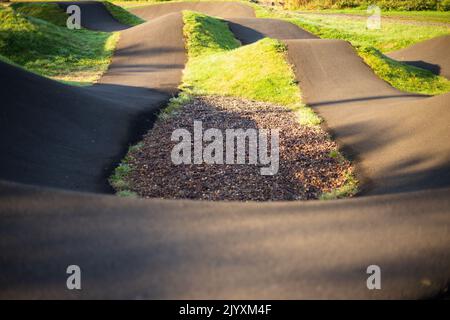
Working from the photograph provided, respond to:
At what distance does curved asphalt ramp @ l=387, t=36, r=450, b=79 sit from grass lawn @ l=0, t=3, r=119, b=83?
68.1 feet

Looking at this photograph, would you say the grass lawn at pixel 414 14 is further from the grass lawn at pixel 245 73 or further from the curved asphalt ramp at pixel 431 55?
the grass lawn at pixel 245 73

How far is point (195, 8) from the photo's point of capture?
50.7 metres

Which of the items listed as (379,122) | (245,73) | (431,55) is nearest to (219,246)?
(379,122)

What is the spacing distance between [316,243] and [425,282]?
1.21 meters

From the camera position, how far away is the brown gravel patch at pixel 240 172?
30.8 ft

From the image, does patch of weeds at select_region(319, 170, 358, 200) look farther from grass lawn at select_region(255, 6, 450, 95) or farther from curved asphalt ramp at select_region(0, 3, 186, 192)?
grass lawn at select_region(255, 6, 450, 95)

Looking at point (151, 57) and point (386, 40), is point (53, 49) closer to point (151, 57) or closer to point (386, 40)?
point (151, 57)

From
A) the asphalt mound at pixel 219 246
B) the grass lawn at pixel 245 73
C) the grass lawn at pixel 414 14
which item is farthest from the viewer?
the grass lawn at pixel 414 14

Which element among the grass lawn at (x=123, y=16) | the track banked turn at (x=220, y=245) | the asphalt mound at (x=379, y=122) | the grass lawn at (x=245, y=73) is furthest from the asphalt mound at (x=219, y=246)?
the grass lawn at (x=123, y=16)

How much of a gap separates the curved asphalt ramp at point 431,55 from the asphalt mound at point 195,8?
2345 cm

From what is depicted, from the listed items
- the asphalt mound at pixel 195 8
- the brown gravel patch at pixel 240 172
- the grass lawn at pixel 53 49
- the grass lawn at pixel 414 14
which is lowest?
the brown gravel patch at pixel 240 172

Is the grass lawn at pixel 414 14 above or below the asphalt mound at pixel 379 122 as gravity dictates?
above

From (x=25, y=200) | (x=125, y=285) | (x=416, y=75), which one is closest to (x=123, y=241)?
(x=125, y=285)
